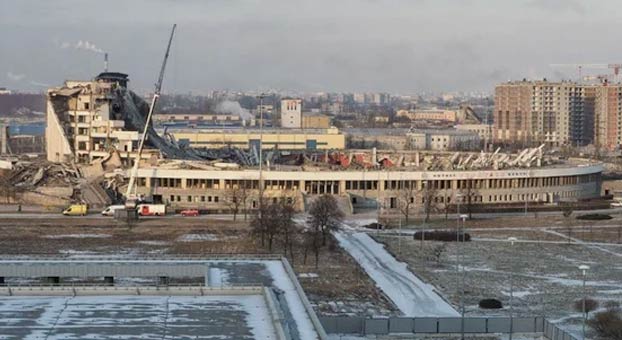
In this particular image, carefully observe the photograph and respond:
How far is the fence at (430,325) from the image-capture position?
26.7m

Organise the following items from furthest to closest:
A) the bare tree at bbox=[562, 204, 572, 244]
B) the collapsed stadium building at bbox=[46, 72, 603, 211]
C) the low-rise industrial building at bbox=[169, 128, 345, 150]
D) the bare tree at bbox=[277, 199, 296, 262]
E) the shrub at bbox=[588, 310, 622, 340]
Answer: the low-rise industrial building at bbox=[169, 128, 345, 150], the collapsed stadium building at bbox=[46, 72, 603, 211], the bare tree at bbox=[562, 204, 572, 244], the bare tree at bbox=[277, 199, 296, 262], the shrub at bbox=[588, 310, 622, 340]

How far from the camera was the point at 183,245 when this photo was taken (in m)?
41.6

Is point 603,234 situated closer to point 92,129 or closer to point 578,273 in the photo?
point 578,273

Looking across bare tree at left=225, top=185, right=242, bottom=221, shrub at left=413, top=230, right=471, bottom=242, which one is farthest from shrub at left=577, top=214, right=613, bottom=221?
bare tree at left=225, top=185, right=242, bottom=221

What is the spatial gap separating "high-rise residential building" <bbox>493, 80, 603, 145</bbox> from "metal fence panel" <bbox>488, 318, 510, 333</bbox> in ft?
319

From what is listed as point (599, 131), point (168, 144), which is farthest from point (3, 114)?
point (168, 144)

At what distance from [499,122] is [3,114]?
90.7 metres

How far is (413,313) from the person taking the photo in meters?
29.3

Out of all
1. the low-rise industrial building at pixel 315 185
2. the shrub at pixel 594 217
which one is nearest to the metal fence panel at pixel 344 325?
the shrub at pixel 594 217

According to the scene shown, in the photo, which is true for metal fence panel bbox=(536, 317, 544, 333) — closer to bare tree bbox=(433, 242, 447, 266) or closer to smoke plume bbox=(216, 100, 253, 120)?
bare tree bbox=(433, 242, 447, 266)

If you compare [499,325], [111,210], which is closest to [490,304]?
[499,325]

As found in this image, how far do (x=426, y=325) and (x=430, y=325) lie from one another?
0.35 feet

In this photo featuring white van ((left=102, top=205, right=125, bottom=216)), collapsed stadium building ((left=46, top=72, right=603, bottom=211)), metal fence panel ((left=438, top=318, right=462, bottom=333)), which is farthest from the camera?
collapsed stadium building ((left=46, top=72, right=603, bottom=211))

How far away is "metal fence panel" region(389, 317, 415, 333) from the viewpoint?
27.1m
